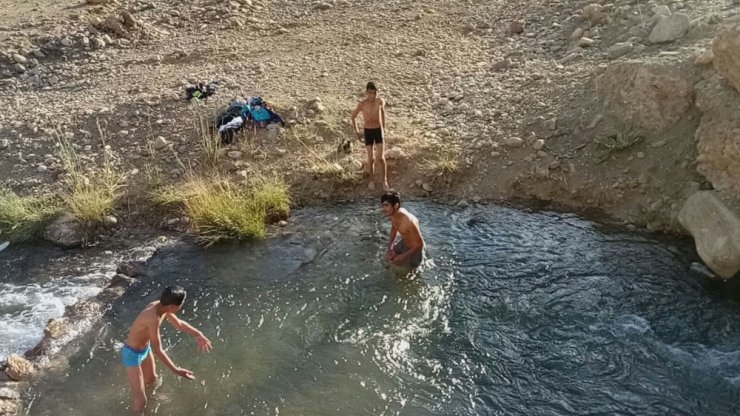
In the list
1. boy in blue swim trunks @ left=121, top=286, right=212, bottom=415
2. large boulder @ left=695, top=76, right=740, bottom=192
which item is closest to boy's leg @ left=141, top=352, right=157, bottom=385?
boy in blue swim trunks @ left=121, top=286, right=212, bottom=415

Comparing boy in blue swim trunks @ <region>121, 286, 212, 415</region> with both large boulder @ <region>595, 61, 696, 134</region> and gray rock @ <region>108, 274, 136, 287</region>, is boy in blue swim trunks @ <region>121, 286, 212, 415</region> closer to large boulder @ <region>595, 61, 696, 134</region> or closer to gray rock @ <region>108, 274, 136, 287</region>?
gray rock @ <region>108, 274, 136, 287</region>

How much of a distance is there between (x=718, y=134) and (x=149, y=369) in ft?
22.6

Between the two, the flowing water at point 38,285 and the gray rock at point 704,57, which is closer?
the flowing water at point 38,285

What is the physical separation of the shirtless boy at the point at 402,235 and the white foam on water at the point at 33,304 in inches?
143

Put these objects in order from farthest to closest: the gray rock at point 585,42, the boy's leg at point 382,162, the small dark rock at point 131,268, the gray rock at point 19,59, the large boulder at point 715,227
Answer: the gray rock at point 19,59
the gray rock at point 585,42
the boy's leg at point 382,162
the small dark rock at point 131,268
the large boulder at point 715,227

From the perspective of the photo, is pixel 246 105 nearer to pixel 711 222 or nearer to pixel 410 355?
pixel 410 355

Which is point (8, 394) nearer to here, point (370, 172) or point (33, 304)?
point (33, 304)

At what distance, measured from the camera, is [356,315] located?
23.8ft

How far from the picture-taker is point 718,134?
26.1 ft

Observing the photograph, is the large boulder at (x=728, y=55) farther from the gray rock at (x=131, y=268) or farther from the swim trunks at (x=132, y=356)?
the gray rock at (x=131, y=268)

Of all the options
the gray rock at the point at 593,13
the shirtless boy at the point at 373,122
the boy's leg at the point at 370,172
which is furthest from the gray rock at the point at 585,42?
the boy's leg at the point at 370,172

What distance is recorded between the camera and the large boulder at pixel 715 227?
6.97 meters

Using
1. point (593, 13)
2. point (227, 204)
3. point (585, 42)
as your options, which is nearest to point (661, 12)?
point (585, 42)

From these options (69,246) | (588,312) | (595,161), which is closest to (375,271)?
(588,312)
